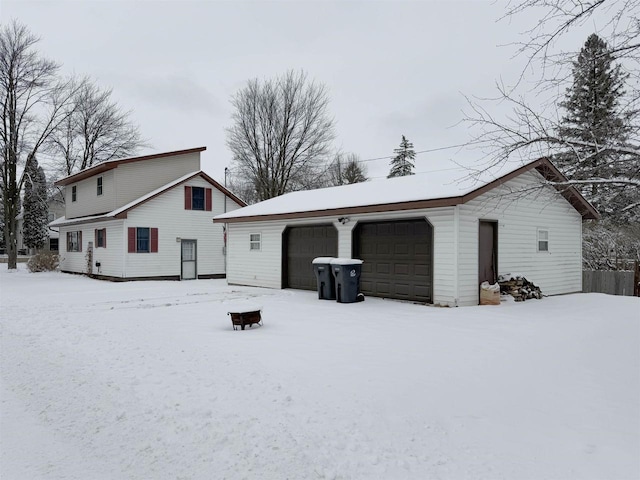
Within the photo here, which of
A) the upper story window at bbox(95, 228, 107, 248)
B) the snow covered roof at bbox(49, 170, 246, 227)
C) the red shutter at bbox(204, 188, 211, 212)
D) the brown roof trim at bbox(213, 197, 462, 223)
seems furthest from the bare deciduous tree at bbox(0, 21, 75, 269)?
the brown roof trim at bbox(213, 197, 462, 223)

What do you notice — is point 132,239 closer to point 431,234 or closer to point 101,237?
point 101,237

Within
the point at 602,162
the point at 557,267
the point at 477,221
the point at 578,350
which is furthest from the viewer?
the point at 557,267

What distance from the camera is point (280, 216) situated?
1484cm

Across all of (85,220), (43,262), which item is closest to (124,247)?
(85,220)

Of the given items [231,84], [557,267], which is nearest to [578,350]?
[557,267]

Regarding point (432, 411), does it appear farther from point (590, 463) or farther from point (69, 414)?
point (69, 414)

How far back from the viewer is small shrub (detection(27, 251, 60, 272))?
77.3ft

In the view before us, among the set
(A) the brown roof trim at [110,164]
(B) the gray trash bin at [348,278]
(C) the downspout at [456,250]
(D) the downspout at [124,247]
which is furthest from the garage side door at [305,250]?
(A) the brown roof trim at [110,164]

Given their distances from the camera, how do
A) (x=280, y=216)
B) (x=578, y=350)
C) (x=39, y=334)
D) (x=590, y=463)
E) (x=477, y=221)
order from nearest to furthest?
(x=590, y=463)
(x=578, y=350)
(x=39, y=334)
(x=477, y=221)
(x=280, y=216)

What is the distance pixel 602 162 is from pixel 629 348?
325cm

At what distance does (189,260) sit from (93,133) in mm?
16206

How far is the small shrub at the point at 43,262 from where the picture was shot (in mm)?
23562

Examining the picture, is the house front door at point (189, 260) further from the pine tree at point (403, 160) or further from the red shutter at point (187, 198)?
the pine tree at point (403, 160)

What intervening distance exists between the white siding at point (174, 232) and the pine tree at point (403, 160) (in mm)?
23686
